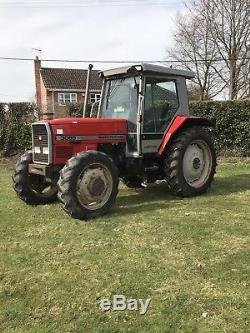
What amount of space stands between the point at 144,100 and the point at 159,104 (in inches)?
15.3

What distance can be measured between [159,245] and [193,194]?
260 centimetres

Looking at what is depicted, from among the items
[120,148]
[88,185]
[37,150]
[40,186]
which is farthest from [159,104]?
[40,186]

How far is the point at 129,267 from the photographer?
176 inches

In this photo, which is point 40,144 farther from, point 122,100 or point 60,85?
point 60,85

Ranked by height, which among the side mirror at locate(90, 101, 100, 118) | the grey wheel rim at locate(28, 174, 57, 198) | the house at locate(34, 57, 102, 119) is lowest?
the grey wheel rim at locate(28, 174, 57, 198)

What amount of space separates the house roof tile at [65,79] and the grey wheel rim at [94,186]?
1209 inches

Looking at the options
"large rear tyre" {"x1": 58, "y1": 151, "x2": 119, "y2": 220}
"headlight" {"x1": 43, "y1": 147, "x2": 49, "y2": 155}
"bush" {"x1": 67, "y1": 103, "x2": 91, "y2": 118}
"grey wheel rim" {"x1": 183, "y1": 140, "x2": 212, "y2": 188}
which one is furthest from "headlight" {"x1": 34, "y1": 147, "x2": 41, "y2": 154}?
"bush" {"x1": 67, "y1": 103, "x2": 91, "y2": 118}

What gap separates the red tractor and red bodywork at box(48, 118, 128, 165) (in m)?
0.01

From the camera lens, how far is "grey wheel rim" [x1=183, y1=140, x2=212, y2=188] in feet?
24.7

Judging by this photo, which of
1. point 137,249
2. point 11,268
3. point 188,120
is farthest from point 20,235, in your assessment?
point 188,120

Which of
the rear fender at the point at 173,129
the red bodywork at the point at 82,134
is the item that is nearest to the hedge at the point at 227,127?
the rear fender at the point at 173,129

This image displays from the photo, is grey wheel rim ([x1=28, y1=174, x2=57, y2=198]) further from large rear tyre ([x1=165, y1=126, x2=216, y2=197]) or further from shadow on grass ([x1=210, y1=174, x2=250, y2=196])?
shadow on grass ([x1=210, y1=174, x2=250, y2=196])

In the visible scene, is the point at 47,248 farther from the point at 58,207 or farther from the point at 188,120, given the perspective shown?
the point at 188,120

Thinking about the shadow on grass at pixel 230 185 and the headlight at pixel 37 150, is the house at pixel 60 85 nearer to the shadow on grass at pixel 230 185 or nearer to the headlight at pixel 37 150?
the shadow on grass at pixel 230 185
